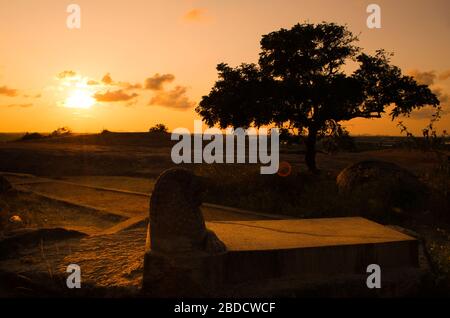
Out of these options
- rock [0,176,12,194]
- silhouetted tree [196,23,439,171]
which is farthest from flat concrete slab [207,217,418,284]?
silhouetted tree [196,23,439,171]

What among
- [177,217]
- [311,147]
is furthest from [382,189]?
[177,217]

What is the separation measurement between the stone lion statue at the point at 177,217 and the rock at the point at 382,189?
574 cm

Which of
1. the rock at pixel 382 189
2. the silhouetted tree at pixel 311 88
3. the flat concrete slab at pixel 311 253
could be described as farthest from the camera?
the silhouetted tree at pixel 311 88

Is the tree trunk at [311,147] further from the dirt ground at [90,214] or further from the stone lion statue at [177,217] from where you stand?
the stone lion statue at [177,217]

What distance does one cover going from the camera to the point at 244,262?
14.7ft

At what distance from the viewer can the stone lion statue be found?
4195 mm

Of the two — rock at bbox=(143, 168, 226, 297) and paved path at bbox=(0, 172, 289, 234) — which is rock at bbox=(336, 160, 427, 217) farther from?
rock at bbox=(143, 168, 226, 297)

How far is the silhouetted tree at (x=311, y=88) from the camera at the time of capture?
15445 millimetres

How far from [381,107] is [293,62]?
3.68m

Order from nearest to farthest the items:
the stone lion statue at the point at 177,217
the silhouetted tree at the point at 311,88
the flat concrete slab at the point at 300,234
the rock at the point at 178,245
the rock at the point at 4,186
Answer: the rock at the point at 178,245 < the stone lion statue at the point at 177,217 < the flat concrete slab at the point at 300,234 < the rock at the point at 4,186 < the silhouetted tree at the point at 311,88

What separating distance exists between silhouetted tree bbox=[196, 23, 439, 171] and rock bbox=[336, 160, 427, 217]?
540 centimetres

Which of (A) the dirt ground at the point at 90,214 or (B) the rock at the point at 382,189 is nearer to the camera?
(A) the dirt ground at the point at 90,214

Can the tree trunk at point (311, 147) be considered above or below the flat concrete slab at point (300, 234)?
above

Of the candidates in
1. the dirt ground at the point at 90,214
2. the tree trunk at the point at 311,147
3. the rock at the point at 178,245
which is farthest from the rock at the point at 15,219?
the tree trunk at the point at 311,147
